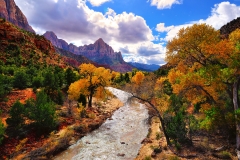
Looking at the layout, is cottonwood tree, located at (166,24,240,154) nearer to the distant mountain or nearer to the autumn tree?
the autumn tree

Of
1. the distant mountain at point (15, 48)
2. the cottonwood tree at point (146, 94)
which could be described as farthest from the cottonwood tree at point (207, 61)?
the distant mountain at point (15, 48)

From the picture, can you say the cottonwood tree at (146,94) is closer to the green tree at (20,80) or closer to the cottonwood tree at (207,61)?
the cottonwood tree at (207,61)

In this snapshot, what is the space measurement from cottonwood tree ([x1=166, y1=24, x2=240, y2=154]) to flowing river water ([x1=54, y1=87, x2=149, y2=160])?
21.4 feet

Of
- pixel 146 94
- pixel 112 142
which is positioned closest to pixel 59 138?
pixel 112 142

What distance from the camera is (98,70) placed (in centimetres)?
3844

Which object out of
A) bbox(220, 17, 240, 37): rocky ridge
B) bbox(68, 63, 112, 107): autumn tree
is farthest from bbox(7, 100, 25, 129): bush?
bbox(220, 17, 240, 37): rocky ridge

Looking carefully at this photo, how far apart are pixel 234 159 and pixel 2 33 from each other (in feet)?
269

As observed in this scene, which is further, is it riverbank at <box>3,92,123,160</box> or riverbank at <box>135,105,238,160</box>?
riverbank at <box>3,92,123,160</box>

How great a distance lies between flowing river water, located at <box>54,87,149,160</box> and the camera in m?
20.1

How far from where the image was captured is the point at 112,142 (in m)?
24.4

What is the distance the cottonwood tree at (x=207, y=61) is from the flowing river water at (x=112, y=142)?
6.51 meters

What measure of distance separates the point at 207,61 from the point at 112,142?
15883 millimetres

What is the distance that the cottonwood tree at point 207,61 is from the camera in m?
14.1

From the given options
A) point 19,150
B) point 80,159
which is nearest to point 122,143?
point 80,159
